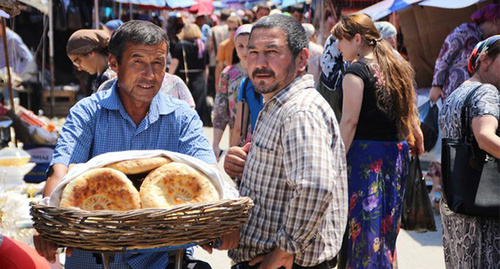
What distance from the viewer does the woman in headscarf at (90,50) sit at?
5484 mm

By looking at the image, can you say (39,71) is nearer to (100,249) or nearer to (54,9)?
(54,9)

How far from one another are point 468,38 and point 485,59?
146 inches

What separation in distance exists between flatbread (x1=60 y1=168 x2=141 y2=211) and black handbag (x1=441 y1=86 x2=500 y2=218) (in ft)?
7.56

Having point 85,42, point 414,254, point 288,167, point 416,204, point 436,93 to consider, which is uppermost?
point 85,42

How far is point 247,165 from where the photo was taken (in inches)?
112

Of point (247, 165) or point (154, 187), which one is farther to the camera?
point (247, 165)

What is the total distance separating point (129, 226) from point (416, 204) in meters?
3.27

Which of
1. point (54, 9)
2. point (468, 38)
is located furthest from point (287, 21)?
point (54, 9)

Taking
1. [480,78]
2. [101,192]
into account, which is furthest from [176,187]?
[480,78]

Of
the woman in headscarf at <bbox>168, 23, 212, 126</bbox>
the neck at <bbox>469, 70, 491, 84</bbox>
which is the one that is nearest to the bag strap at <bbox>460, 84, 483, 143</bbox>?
the neck at <bbox>469, 70, 491, 84</bbox>

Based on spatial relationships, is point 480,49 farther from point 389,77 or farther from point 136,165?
point 136,165

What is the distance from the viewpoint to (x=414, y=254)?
640 cm

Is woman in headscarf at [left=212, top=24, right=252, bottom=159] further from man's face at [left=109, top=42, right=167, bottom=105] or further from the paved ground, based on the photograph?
man's face at [left=109, top=42, right=167, bottom=105]

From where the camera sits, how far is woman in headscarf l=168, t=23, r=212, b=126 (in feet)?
43.7
